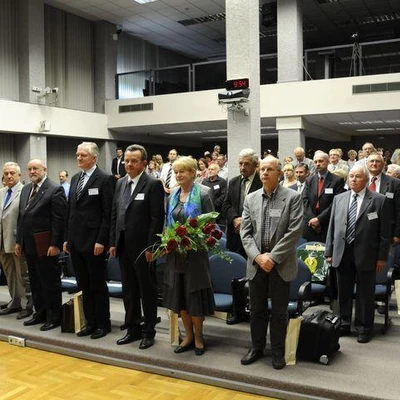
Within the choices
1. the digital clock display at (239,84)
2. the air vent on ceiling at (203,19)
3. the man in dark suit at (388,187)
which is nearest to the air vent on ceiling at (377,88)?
the digital clock display at (239,84)

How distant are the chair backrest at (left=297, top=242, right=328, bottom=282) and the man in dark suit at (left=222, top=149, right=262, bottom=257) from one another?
21.3 inches

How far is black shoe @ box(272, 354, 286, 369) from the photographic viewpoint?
125 inches

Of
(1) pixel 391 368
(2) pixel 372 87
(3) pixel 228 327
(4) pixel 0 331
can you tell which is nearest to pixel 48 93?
(2) pixel 372 87

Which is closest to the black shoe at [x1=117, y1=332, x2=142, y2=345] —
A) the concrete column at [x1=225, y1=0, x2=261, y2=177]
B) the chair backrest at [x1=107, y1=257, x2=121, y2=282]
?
the chair backrest at [x1=107, y1=257, x2=121, y2=282]

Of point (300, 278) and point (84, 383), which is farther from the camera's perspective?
point (300, 278)

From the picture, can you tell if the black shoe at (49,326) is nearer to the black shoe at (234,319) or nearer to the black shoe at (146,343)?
the black shoe at (146,343)

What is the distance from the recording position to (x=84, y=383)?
10.6 ft

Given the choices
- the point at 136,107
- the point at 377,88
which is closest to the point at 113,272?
the point at 377,88

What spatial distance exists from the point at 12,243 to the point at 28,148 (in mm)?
6957

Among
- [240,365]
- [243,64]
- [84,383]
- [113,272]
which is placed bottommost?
[84,383]

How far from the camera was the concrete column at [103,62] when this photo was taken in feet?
42.7

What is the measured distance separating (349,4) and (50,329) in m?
10.9

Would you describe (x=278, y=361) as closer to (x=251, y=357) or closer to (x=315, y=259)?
(x=251, y=357)

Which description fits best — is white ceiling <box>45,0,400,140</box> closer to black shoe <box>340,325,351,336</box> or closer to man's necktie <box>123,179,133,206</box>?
black shoe <box>340,325,351,336</box>
